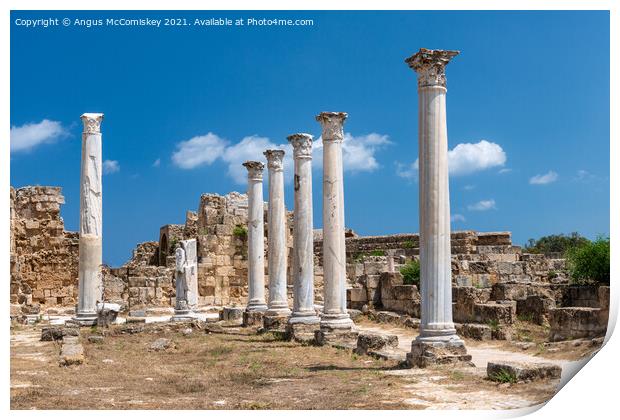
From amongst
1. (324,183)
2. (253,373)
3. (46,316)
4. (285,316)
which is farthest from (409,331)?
(46,316)

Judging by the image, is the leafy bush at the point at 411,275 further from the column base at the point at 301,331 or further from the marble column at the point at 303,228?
the column base at the point at 301,331

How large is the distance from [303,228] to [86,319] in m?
6.48

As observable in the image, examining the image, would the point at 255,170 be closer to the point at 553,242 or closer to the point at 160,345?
the point at 160,345

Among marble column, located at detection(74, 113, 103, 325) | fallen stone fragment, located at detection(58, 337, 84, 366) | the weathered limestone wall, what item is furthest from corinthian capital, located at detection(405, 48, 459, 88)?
the weathered limestone wall

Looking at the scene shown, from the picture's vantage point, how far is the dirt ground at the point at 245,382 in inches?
397

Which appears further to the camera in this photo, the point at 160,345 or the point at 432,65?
the point at 160,345

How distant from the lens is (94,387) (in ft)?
38.5

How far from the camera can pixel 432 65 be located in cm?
1287

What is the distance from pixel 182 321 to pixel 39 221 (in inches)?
447

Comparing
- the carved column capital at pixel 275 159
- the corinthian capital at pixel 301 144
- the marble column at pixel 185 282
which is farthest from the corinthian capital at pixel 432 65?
the marble column at pixel 185 282

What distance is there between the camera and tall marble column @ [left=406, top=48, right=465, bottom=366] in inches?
498

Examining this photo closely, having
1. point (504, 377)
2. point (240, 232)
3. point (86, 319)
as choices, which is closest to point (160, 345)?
point (86, 319)

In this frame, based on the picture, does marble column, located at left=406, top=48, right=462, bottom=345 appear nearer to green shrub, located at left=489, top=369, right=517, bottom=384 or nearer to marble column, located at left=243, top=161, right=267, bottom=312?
green shrub, located at left=489, top=369, right=517, bottom=384

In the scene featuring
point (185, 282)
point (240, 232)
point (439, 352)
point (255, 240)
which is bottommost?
point (439, 352)
